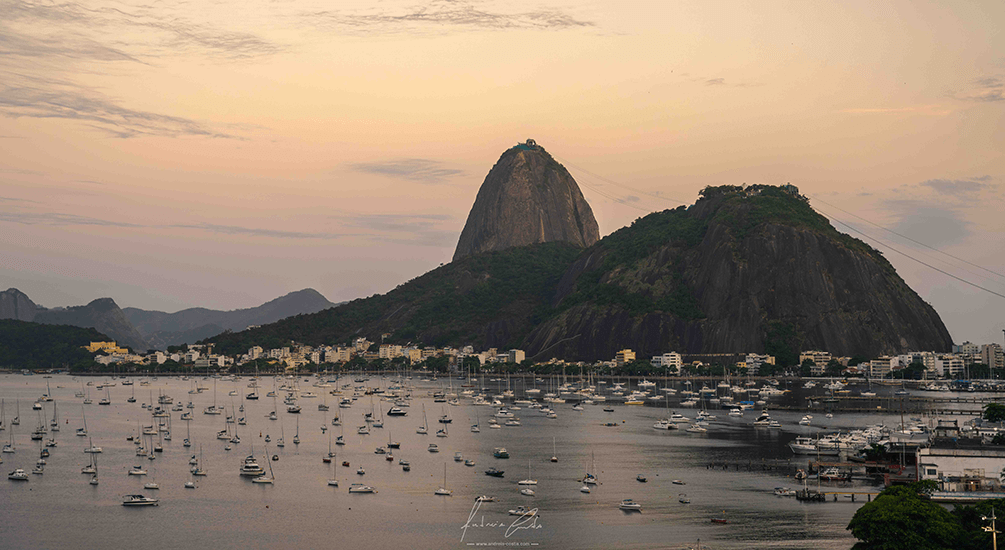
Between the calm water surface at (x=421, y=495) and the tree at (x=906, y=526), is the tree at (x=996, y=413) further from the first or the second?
the tree at (x=906, y=526)

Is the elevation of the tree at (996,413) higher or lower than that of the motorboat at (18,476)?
higher

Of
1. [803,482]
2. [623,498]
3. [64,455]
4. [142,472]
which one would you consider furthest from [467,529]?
[64,455]

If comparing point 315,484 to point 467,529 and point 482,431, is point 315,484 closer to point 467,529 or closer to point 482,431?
point 467,529

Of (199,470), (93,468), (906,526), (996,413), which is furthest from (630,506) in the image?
(996,413)

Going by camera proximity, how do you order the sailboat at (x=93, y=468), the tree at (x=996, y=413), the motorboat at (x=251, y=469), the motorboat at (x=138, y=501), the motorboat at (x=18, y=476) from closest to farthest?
the motorboat at (x=138, y=501), the sailboat at (x=93, y=468), the motorboat at (x=18, y=476), the motorboat at (x=251, y=469), the tree at (x=996, y=413)

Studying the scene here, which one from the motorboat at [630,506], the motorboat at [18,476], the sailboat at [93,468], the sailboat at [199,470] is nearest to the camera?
the motorboat at [630,506]

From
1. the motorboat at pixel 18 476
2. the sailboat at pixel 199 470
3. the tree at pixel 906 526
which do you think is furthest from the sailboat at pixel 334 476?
the tree at pixel 906 526

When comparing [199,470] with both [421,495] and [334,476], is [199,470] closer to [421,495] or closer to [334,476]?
[334,476]
